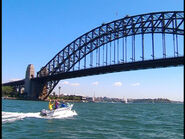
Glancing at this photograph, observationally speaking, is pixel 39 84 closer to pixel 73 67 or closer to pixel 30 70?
pixel 30 70

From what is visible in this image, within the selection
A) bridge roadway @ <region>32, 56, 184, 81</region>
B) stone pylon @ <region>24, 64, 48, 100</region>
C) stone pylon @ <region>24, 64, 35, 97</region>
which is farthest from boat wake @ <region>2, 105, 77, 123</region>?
stone pylon @ <region>24, 64, 35, 97</region>

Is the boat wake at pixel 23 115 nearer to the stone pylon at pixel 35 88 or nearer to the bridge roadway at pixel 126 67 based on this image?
the bridge roadway at pixel 126 67

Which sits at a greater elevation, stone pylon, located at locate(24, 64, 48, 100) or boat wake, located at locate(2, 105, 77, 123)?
stone pylon, located at locate(24, 64, 48, 100)

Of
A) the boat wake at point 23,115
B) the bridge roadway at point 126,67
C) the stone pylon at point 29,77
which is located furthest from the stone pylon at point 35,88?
the boat wake at point 23,115

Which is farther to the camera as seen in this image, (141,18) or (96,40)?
(96,40)

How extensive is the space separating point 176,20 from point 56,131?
49968 millimetres

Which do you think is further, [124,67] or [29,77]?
[29,77]

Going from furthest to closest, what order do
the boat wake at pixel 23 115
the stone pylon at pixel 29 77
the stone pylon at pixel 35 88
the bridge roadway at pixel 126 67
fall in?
the stone pylon at pixel 29 77 < the stone pylon at pixel 35 88 < the bridge roadway at pixel 126 67 < the boat wake at pixel 23 115

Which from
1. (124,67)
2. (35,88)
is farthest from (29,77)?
(124,67)

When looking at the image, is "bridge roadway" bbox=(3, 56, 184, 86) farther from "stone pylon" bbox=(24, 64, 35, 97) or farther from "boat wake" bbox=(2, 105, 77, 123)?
"boat wake" bbox=(2, 105, 77, 123)

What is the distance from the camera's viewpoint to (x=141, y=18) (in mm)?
64625

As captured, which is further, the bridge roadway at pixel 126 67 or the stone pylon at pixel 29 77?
the stone pylon at pixel 29 77

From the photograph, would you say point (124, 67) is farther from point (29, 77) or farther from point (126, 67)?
point (29, 77)

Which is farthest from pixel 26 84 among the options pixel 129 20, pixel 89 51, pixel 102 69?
pixel 129 20
